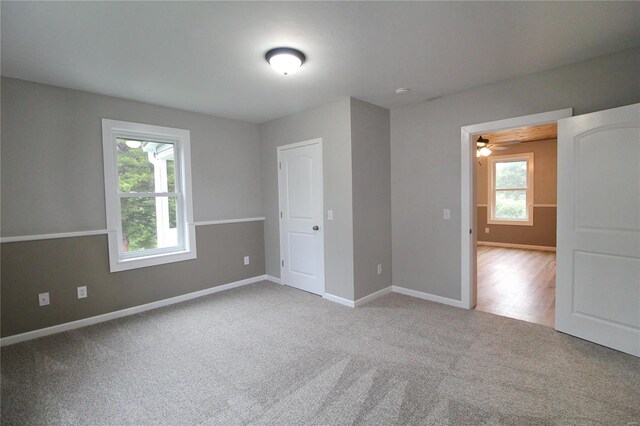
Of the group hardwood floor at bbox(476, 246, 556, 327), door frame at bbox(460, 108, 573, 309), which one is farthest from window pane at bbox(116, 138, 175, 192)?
hardwood floor at bbox(476, 246, 556, 327)

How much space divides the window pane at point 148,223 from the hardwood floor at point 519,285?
154 inches

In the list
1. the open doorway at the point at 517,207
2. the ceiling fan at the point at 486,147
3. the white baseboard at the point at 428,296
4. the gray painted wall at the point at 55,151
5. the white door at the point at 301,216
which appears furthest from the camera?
the ceiling fan at the point at 486,147

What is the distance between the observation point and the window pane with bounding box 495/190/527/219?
23.7 ft

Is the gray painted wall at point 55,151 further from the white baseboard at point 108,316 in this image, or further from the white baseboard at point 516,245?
the white baseboard at point 516,245

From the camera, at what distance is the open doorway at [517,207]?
203 inches

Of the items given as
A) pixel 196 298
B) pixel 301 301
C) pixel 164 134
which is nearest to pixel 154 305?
pixel 196 298

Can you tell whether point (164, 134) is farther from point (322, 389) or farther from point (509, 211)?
point (509, 211)

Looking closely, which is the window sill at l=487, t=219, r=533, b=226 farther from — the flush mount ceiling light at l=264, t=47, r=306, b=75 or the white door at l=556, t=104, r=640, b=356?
the flush mount ceiling light at l=264, t=47, r=306, b=75

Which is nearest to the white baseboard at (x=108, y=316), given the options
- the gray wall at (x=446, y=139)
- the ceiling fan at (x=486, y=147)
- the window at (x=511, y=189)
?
the gray wall at (x=446, y=139)

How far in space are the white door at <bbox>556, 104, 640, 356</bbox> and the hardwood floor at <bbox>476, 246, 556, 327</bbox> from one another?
48 centimetres

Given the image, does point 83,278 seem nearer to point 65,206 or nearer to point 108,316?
point 108,316

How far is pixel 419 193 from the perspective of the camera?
380 centimetres

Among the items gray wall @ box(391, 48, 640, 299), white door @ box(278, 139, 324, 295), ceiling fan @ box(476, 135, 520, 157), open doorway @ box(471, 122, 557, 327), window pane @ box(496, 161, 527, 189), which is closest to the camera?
gray wall @ box(391, 48, 640, 299)

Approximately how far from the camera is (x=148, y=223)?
3.75 m
